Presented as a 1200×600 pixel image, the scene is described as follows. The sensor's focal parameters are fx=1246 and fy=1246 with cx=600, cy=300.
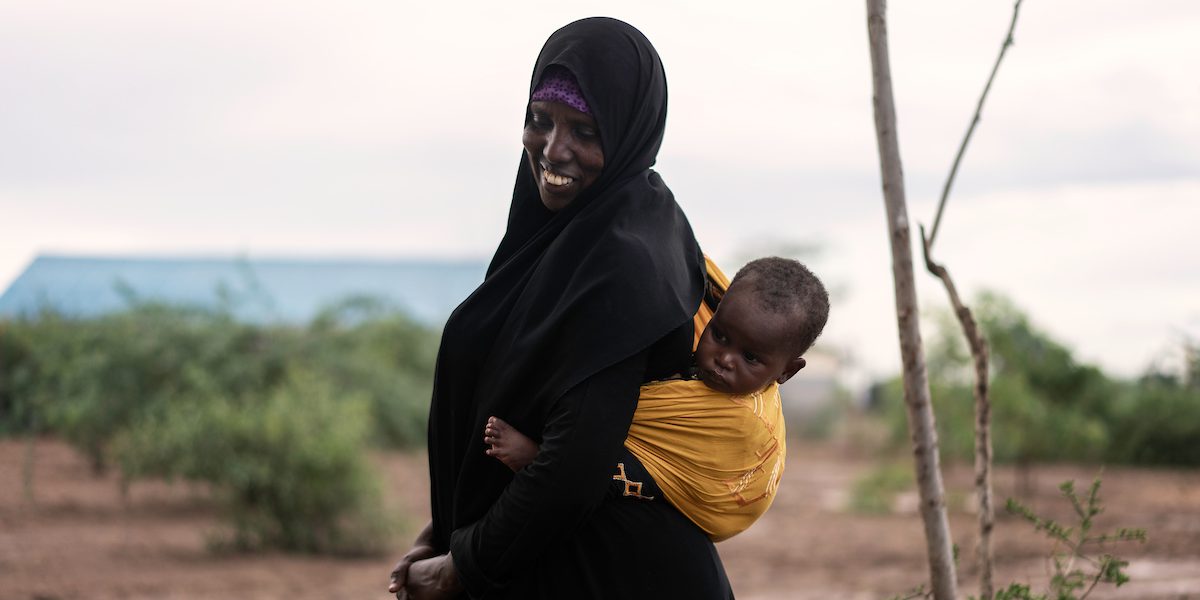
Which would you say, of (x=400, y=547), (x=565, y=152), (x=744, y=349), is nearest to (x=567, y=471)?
(x=744, y=349)

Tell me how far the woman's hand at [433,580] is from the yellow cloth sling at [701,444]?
1.42 feet

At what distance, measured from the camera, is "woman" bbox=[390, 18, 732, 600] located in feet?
7.12

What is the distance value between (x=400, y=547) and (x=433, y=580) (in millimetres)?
8373

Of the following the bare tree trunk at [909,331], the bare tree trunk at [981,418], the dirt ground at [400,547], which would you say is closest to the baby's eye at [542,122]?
the bare tree trunk at [909,331]

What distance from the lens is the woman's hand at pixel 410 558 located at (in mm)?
2465

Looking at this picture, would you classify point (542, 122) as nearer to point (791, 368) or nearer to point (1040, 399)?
point (791, 368)

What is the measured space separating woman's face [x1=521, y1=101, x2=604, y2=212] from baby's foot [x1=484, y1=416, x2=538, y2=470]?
45 centimetres

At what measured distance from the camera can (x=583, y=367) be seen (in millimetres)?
2166

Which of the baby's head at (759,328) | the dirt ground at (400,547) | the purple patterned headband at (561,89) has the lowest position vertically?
the dirt ground at (400,547)

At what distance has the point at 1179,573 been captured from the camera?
23.2 ft

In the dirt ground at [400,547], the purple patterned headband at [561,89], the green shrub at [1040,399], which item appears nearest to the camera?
the purple patterned headband at [561,89]

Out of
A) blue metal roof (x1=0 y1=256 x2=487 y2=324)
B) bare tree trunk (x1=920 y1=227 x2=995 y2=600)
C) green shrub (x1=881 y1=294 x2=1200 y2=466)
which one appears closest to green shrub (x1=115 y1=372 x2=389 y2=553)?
blue metal roof (x1=0 y1=256 x2=487 y2=324)

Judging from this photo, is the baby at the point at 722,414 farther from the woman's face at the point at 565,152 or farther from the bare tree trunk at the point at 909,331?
the bare tree trunk at the point at 909,331

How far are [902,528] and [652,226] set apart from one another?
1000cm
